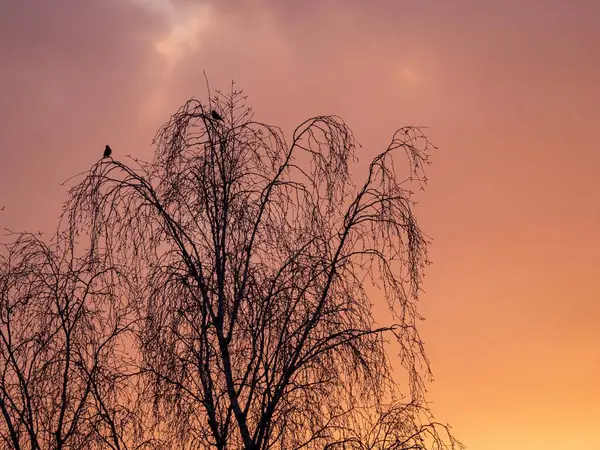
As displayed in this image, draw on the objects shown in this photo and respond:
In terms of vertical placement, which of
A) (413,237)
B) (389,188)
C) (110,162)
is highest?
(110,162)

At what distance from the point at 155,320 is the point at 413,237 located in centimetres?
279

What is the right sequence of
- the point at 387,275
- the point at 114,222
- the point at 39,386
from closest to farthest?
1. the point at 387,275
2. the point at 114,222
3. the point at 39,386

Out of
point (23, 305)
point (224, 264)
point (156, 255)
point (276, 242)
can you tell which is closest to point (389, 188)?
point (276, 242)

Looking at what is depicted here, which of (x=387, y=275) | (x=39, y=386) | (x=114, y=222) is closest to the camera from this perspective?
(x=387, y=275)

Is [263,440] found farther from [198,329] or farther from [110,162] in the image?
[110,162]

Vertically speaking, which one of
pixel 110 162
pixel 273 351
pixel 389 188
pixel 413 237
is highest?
pixel 110 162

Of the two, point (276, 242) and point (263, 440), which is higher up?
point (276, 242)

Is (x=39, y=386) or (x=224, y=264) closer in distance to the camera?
(x=224, y=264)

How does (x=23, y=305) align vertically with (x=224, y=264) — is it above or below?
above

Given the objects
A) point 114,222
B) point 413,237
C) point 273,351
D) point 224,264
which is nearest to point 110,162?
point 114,222

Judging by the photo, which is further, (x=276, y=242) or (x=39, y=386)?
(x=39, y=386)

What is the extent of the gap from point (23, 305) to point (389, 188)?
216 inches

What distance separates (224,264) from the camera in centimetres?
882

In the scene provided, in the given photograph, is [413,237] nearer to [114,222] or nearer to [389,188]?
[389,188]
